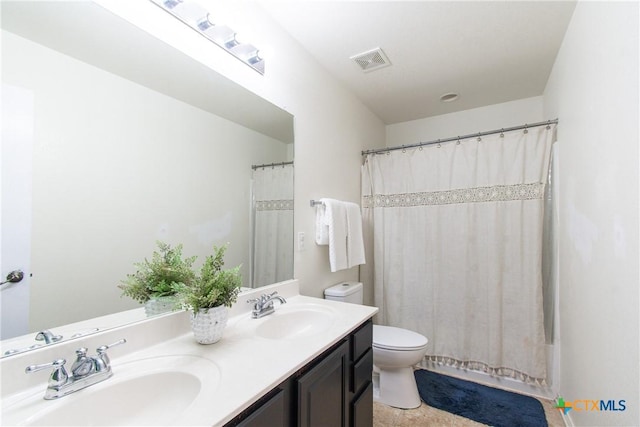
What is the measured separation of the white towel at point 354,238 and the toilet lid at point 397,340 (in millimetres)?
500

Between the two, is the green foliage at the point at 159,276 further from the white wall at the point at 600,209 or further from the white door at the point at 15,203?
the white wall at the point at 600,209

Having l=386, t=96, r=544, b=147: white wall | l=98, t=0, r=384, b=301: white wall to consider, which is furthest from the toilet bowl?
l=386, t=96, r=544, b=147: white wall

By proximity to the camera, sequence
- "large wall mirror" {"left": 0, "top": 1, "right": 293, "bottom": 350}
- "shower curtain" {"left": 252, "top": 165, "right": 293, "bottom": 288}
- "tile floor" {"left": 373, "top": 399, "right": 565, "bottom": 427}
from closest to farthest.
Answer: "large wall mirror" {"left": 0, "top": 1, "right": 293, "bottom": 350}, "shower curtain" {"left": 252, "top": 165, "right": 293, "bottom": 288}, "tile floor" {"left": 373, "top": 399, "right": 565, "bottom": 427}

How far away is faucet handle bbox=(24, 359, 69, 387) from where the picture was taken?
2.23ft

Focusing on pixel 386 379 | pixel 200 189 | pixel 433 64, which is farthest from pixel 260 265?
pixel 433 64

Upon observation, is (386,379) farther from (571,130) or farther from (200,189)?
(571,130)

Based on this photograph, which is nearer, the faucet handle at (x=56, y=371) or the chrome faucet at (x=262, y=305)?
the faucet handle at (x=56, y=371)

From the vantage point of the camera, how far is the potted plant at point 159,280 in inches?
38.1

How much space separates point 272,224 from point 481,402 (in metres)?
1.80

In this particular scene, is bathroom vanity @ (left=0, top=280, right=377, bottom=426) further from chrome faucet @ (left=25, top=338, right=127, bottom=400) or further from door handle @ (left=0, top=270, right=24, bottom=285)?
door handle @ (left=0, top=270, right=24, bottom=285)

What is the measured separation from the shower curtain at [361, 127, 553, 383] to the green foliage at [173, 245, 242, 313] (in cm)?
172

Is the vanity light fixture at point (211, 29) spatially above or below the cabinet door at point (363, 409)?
above

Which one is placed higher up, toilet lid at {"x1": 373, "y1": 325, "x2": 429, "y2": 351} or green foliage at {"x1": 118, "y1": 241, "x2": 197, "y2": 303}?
green foliage at {"x1": 118, "y1": 241, "x2": 197, "y2": 303}

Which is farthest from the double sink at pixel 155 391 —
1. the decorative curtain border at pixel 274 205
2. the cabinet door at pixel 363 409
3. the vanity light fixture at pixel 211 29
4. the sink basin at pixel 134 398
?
the vanity light fixture at pixel 211 29
